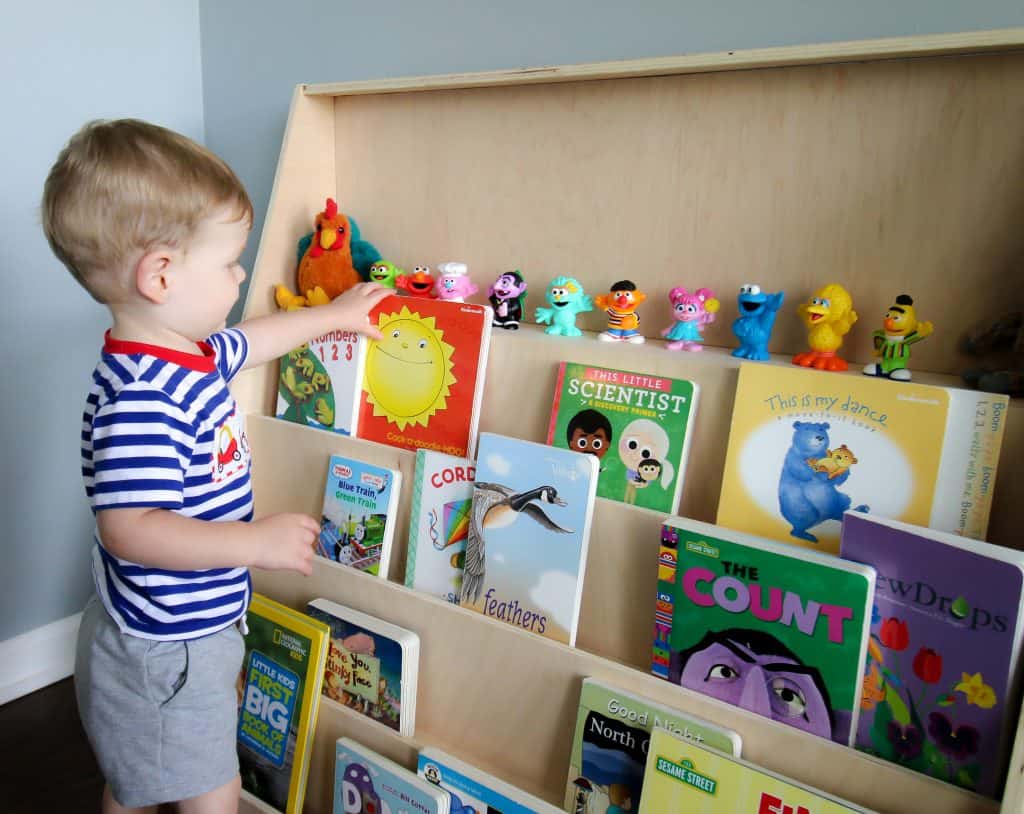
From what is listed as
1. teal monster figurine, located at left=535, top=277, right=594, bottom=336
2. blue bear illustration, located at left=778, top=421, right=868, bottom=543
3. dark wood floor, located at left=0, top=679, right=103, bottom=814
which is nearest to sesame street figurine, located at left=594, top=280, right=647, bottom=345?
teal monster figurine, located at left=535, top=277, right=594, bottom=336

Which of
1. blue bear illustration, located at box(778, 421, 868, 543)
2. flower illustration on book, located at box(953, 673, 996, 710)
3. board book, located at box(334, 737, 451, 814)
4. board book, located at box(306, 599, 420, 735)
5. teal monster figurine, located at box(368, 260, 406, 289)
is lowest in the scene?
board book, located at box(334, 737, 451, 814)

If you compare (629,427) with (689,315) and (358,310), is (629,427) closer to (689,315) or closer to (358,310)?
(689,315)

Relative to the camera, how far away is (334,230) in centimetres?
120

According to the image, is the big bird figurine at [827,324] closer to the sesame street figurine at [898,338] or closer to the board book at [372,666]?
the sesame street figurine at [898,338]

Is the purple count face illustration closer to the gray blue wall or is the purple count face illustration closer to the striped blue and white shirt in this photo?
the striped blue and white shirt

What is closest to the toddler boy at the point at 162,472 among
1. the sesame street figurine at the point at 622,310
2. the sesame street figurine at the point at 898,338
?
the sesame street figurine at the point at 622,310

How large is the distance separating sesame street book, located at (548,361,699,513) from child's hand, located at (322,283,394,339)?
12.5 inches

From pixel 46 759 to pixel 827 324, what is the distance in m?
1.57

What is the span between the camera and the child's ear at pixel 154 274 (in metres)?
0.81

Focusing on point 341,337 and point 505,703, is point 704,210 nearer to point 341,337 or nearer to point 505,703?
point 341,337

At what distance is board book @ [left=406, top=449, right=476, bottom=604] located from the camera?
1.03 m

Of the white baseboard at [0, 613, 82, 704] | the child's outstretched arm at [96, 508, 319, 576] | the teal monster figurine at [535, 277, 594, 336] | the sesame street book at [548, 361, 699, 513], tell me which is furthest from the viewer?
the white baseboard at [0, 613, 82, 704]

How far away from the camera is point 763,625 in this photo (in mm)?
798

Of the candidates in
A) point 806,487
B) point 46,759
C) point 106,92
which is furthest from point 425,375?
point 46,759
